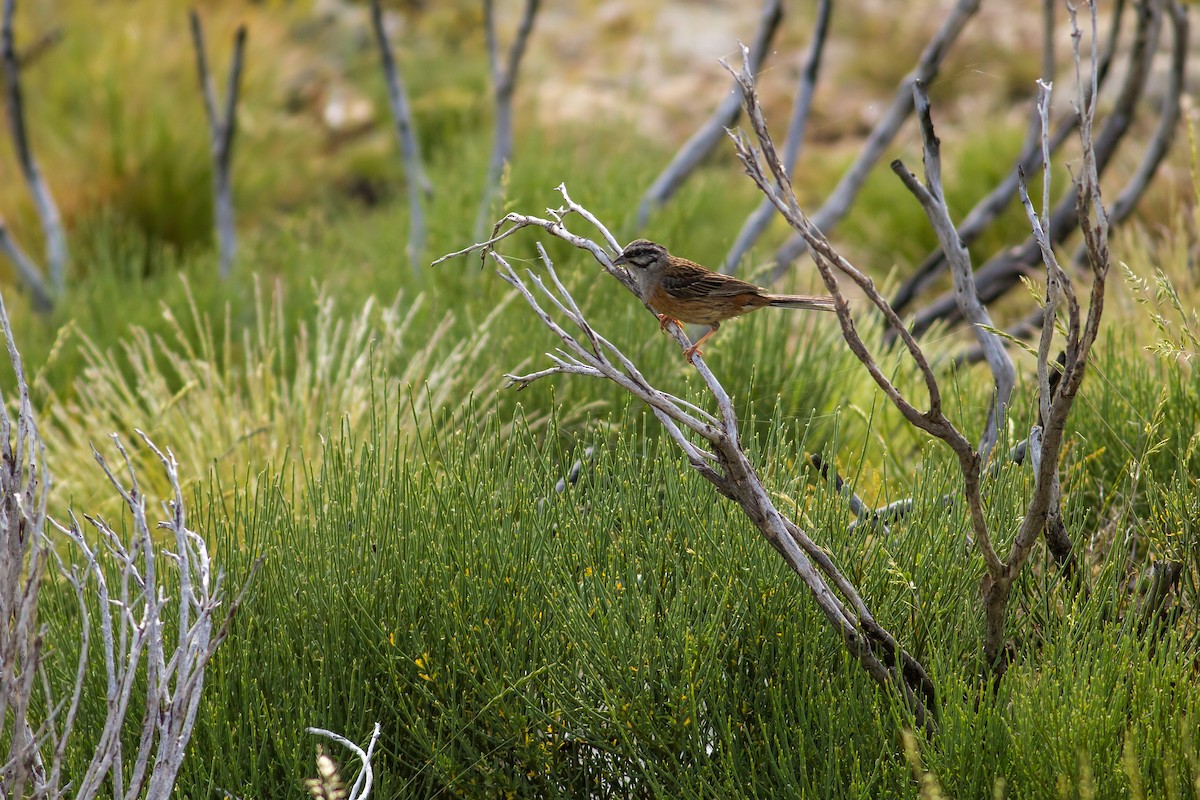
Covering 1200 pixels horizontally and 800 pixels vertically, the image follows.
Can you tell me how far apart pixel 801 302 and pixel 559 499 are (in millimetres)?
630

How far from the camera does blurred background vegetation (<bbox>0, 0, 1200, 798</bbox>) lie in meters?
1.65

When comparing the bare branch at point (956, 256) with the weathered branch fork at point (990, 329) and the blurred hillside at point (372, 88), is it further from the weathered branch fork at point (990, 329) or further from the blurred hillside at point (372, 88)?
the blurred hillside at point (372, 88)

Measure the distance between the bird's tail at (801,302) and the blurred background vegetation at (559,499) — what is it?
173 mm

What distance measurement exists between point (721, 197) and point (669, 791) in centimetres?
439

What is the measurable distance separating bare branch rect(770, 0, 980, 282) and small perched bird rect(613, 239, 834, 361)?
3.70 ft

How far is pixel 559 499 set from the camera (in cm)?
199

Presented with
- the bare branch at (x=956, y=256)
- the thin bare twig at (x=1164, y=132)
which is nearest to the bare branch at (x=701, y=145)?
the thin bare twig at (x=1164, y=132)

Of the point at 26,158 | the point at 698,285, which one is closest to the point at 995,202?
the point at 698,285

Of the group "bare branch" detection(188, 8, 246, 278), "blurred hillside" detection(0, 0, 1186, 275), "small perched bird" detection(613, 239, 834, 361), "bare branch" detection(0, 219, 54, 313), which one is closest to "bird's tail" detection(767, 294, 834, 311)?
"small perched bird" detection(613, 239, 834, 361)

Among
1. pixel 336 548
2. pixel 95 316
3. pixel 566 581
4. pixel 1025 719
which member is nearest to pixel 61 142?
pixel 95 316

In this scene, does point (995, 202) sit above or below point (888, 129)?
below

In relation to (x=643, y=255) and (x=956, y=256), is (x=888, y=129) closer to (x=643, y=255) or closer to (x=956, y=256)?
(x=643, y=255)

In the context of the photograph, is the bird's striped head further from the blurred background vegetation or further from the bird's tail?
the blurred background vegetation

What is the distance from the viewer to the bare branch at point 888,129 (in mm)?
3508
